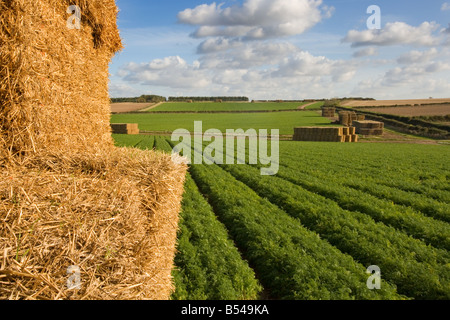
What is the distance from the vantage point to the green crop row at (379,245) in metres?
5.60

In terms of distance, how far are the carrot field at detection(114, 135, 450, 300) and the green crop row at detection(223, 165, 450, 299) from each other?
2 cm

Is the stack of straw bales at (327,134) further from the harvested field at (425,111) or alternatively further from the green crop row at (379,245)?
the harvested field at (425,111)

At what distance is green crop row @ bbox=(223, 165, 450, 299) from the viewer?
560cm

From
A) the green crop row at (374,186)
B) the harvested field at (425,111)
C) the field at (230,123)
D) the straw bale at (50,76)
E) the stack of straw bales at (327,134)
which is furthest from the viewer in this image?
the harvested field at (425,111)

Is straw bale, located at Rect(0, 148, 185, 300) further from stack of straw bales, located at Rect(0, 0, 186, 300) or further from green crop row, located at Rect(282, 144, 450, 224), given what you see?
green crop row, located at Rect(282, 144, 450, 224)

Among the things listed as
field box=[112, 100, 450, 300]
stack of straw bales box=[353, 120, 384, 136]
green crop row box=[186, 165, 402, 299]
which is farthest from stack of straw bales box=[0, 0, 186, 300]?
stack of straw bales box=[353, 120, 384, 136]

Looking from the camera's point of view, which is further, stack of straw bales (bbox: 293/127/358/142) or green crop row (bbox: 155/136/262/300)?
stack of straw bales (bbox: 293/127/358/142)

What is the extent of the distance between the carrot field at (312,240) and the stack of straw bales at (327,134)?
28.3 metres

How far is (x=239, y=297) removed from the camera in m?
5.29

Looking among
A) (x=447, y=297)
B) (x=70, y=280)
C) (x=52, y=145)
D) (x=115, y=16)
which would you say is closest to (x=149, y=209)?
(x=70, y=280)

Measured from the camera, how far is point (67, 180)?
187 inches

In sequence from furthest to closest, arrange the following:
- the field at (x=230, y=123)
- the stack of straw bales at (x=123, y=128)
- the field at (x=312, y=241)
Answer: the field at (x=230, y=123) < the stack of straw bales at (x=123, y=128) < the field at (x=312, y=241)

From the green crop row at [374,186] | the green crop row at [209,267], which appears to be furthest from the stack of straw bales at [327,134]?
the green crop row at [209,267]

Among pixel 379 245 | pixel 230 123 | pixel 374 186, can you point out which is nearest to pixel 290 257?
pixel 379 245
